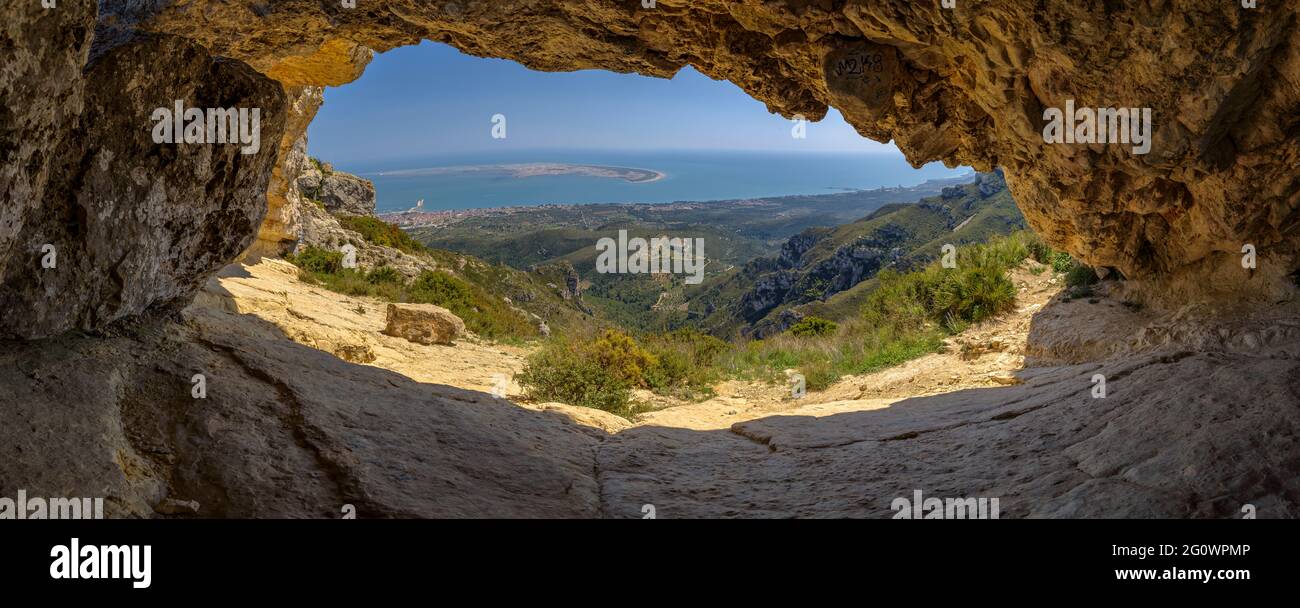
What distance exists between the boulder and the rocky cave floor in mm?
4445

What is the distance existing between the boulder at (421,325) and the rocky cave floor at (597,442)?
4445 mm

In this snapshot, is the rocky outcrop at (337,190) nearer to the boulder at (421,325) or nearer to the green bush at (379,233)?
the green bush at (379,233)

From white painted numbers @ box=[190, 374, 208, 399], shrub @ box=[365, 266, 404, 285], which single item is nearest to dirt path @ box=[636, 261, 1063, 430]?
white painted numbers @ box=[190, 374, 208, 399]

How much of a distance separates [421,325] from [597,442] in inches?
273

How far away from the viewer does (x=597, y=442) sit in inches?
215

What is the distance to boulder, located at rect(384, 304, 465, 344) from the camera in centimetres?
1111

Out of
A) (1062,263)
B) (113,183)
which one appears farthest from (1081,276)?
(113,183)

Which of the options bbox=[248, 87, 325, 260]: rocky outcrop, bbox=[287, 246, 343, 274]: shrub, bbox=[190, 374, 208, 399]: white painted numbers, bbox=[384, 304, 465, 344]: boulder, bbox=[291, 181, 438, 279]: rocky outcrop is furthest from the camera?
bbox=[291, 181, 438, 279]: rocky outcrop

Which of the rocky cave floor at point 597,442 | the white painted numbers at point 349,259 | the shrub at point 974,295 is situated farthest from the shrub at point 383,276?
the shrub at point 974,295

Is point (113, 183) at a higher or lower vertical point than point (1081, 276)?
higher

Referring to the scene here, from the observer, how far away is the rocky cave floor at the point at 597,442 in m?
2.95

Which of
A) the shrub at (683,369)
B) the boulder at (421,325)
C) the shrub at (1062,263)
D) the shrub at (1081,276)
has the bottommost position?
the shrub at (683,369)

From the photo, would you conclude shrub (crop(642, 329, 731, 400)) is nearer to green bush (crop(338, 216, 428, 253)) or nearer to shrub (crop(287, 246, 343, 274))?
shrub (crop(287, 246, 343, 274))

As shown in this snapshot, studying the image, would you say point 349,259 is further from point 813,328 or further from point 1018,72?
point 1018,72
